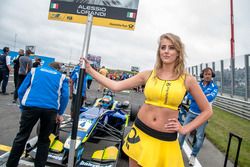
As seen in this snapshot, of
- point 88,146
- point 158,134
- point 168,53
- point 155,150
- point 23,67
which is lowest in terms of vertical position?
point 88,146

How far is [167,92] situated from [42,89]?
206cm

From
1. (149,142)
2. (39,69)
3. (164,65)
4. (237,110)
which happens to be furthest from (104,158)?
(237,110)

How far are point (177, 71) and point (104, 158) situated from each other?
237cm

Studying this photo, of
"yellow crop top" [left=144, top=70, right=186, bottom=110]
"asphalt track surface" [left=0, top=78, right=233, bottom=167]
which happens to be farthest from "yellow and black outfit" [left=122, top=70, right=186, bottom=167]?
"asphalt track surface" [left=0, top=78, right=233, bottom=167]

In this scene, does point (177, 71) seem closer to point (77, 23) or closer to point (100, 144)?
point (77, 23)

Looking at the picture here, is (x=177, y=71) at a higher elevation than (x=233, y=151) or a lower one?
higher

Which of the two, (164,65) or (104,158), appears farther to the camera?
(104,158)

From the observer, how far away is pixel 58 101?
3.42 m

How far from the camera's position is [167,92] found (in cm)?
186

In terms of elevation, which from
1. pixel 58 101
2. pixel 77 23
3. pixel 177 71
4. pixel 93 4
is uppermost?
pixel 93 4

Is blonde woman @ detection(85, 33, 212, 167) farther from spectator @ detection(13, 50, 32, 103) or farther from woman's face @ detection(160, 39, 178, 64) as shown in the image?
spectator @ detection(13, 50, 32, 103)

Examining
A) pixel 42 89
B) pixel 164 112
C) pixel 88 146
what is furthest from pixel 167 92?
pixel 88 146

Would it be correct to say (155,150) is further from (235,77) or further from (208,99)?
(235,77)

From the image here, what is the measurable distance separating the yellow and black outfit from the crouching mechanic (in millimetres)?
1814
